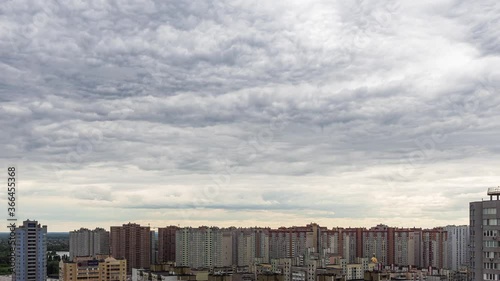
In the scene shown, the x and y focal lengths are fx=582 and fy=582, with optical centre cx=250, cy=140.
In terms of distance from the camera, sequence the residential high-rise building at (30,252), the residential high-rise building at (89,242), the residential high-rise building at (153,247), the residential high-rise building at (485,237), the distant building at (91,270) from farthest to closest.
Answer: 1. the residential high-rise building at (89,242)
2. the residential high-rise building at (153,247)
3. the residential high-rise building at (30,252)
4. the distant building at (91,270)
5. the residential high-rise building at (485,237)

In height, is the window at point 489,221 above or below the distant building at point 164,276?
above

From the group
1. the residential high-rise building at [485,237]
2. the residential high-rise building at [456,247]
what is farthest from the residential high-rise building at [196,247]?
the residential high-rise building at [485,237]

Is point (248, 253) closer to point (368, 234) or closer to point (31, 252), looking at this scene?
point (368, 234)

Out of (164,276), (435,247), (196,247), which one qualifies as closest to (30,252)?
(164,276)

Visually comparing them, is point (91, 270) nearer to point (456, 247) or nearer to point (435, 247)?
point (435, 247)

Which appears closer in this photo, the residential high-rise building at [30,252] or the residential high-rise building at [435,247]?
the residential high-rise building at [30,252]

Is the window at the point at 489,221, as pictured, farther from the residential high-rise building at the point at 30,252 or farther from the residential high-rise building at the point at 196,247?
the residential high-rise building at the point at 196,247
